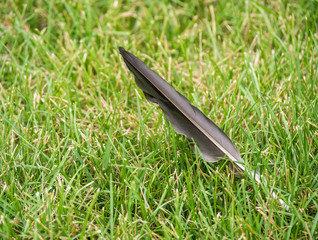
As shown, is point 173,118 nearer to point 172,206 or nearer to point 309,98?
point 172,206

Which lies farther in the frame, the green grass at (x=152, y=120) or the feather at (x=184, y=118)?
the feather at (x=184, y=118)

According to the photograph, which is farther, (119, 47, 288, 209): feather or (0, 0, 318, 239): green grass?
(119, 47, 288, 209): feather

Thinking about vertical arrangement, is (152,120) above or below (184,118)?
below

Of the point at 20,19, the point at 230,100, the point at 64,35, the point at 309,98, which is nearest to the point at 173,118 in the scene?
the point at 230,100

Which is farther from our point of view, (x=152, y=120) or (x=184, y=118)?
(x=152, y=120)
